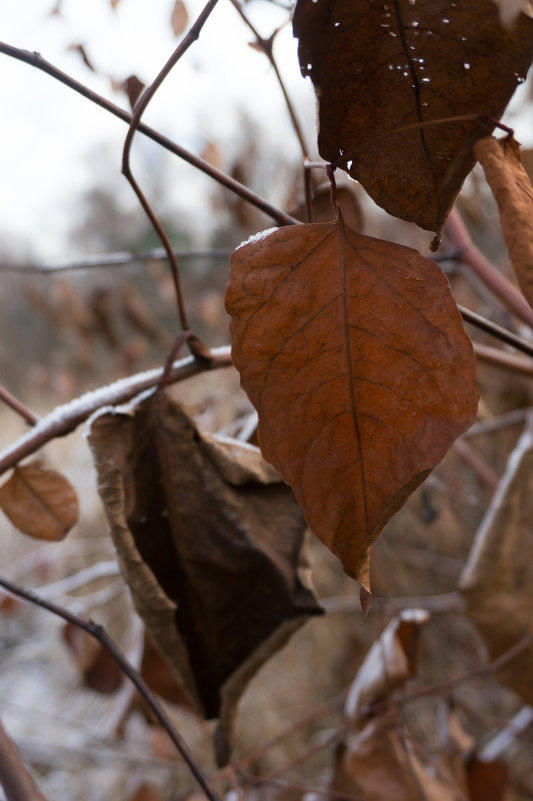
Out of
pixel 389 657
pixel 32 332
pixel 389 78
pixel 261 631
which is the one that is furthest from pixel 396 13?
pixel 32 332

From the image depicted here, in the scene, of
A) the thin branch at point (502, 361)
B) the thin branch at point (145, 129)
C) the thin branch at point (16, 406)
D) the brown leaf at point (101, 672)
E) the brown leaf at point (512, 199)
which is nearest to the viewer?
the brown leaf at point (512, 199)

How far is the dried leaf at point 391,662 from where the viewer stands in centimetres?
56

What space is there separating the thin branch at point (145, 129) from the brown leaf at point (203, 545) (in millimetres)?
131

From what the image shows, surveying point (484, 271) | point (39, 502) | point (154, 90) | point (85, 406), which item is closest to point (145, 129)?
point (154, 90)

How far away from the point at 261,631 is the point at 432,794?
29cm

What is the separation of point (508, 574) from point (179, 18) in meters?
0.63

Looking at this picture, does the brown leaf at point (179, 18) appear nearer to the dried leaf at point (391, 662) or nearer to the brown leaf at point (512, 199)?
the brown leaf at point (512, 199)

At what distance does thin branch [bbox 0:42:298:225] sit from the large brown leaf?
0.10 metres

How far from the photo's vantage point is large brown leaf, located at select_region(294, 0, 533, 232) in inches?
9.8

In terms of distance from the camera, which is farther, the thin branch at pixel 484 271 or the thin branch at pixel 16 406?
the thin branch at pixel 484 271

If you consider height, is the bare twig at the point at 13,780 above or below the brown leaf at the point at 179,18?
below

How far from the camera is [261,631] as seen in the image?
0.44 metres

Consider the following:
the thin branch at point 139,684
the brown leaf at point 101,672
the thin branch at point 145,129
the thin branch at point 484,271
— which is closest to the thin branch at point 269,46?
the thin branch at point 145,129

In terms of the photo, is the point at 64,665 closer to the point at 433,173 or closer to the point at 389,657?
the point at 389,657
